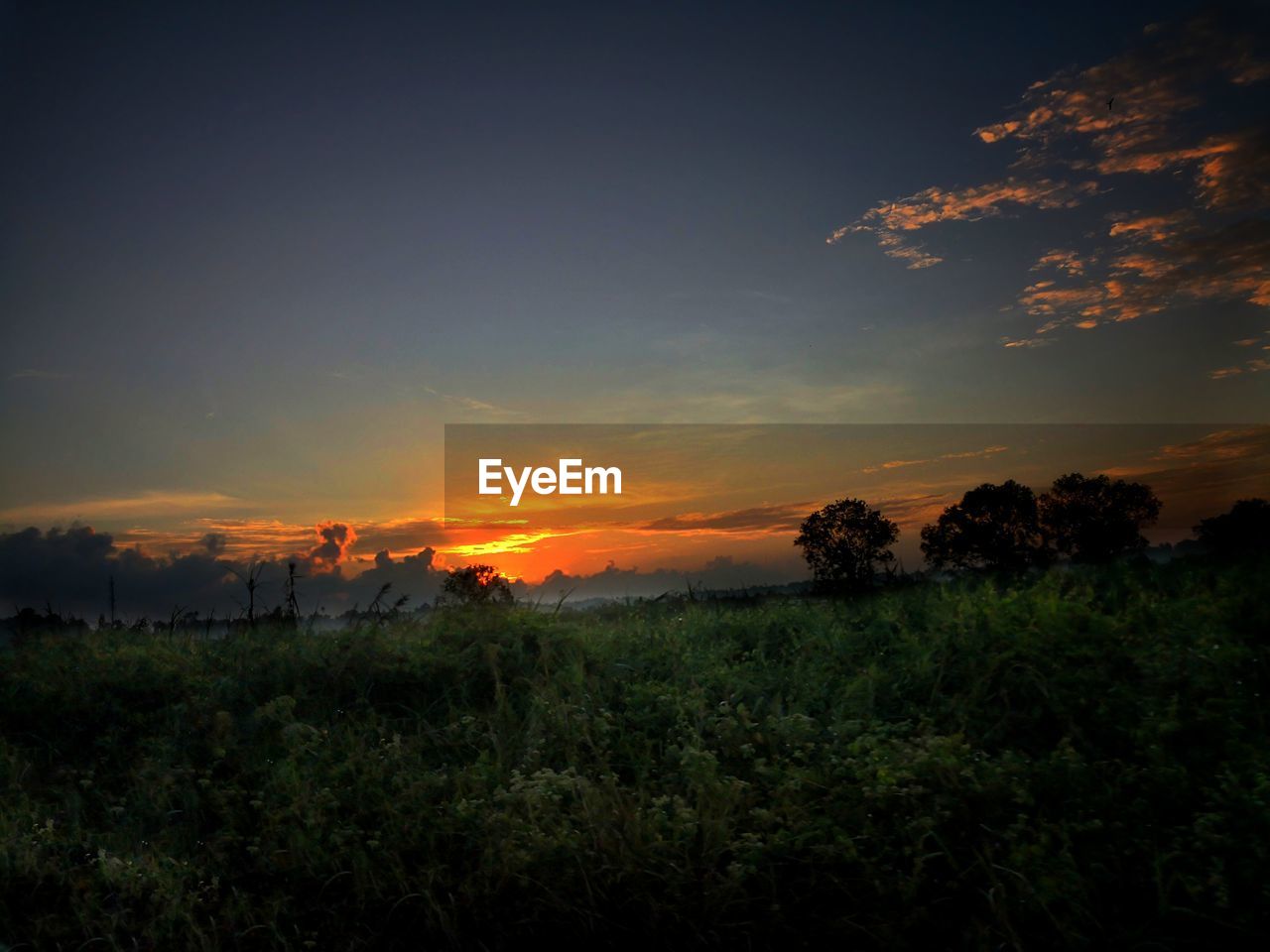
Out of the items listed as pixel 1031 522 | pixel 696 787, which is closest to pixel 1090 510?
pixel 1031 522

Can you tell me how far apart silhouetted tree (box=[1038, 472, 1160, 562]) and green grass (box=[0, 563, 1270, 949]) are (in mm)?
7897

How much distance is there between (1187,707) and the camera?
735 centimetres

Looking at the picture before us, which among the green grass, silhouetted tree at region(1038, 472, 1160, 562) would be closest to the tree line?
silhouetted tree at region(1038, 472, 1160, 562)

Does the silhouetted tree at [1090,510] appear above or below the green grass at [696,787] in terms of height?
above

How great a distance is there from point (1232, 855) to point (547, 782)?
181 inches

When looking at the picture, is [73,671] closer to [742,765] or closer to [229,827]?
[229,827]

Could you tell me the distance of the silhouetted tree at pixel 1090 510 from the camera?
18.8m

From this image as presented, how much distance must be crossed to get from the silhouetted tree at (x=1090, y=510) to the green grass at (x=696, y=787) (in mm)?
7897

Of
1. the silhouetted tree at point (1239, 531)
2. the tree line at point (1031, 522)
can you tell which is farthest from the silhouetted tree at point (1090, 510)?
the silhouetted tree at point (1239, 531)

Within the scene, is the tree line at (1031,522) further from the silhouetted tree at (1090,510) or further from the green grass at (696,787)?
the green grass at (696,787)

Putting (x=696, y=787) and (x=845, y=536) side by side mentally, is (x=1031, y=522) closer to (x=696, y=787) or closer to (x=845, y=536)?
(x=845, y=536)

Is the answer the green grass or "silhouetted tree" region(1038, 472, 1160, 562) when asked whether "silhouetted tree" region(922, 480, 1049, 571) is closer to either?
Result: "silhouetted tree" region(1038, 472, 1160, 562)

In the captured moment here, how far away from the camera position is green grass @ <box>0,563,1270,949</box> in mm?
5984

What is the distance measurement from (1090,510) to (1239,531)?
682 centimetres
